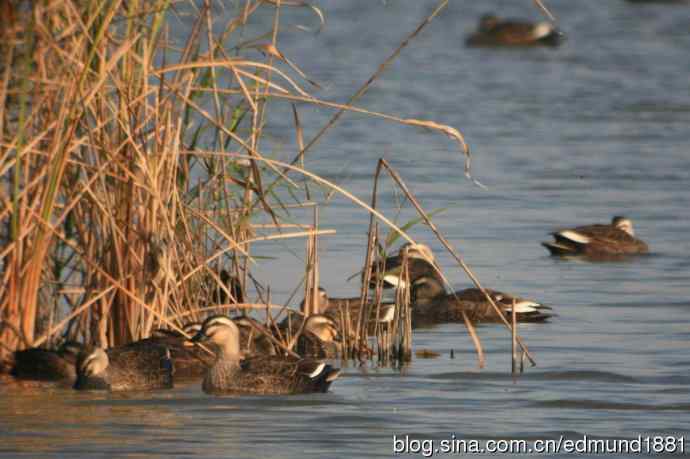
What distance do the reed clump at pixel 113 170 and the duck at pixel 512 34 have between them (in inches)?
1123

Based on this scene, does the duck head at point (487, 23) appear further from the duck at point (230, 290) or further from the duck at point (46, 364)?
the duck at point (46, 364)

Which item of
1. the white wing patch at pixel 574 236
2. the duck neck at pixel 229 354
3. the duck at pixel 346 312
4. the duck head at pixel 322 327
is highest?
the white wing patch at pixel 574 236

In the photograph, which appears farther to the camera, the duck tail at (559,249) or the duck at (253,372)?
A: the duck tail at (559,249)

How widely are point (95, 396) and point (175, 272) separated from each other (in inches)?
36.0

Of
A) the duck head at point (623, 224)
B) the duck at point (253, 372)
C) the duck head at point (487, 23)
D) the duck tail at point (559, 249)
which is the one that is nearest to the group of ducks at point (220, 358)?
the duck at point (253, 372)

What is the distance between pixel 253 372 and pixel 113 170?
1.31 m

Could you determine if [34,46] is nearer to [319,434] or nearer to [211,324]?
[211,324]

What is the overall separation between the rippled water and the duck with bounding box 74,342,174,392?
0.10 metres

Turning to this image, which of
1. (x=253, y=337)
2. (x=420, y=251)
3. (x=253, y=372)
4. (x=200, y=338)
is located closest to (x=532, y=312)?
(x=253, y=337)

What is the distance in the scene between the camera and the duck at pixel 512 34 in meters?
38.4

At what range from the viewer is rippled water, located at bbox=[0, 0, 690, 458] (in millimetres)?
8516

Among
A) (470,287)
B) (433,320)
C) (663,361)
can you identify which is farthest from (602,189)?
(663,361)

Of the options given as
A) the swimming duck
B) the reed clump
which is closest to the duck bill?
the reed clump

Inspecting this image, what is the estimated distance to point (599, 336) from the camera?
37.2 ft
